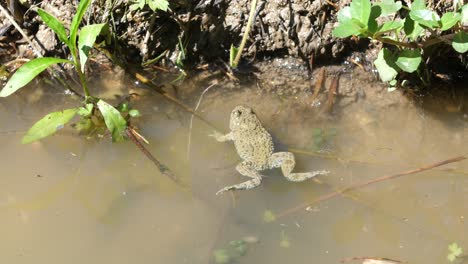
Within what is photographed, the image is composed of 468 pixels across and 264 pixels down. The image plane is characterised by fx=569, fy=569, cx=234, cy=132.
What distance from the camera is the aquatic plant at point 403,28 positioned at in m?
4.04

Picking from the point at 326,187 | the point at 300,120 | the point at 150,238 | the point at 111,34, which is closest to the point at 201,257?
the point at 150,238

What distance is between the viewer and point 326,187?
14.1ft

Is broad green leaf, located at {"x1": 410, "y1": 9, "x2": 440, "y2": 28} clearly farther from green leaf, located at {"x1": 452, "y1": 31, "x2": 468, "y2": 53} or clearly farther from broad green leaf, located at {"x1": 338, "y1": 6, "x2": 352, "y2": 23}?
broad green leaf, located at {"x1": 338, "y1": 6, "x2": 352, "y2": 23}

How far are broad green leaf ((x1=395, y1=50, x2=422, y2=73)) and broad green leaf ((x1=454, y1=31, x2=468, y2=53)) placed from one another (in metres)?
0.28

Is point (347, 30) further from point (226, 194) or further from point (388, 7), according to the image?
point (226, 194)

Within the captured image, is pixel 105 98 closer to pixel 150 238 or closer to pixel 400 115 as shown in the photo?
pixel 150 238

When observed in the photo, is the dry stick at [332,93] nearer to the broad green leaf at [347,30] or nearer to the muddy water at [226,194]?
the muddy water at [226,194]

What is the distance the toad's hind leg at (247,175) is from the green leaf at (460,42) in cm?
171

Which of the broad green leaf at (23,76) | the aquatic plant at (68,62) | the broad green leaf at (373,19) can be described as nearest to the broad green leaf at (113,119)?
the aquatic plant at (68,62)

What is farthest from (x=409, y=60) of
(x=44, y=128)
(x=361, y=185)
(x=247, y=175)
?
(x=44, y=128)

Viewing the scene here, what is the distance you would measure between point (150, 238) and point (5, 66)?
7.17 feet

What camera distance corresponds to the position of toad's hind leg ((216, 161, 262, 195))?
13.8 ft

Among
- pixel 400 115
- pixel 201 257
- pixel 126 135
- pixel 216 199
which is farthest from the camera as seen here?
pixel 400 115

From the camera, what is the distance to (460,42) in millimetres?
4094
